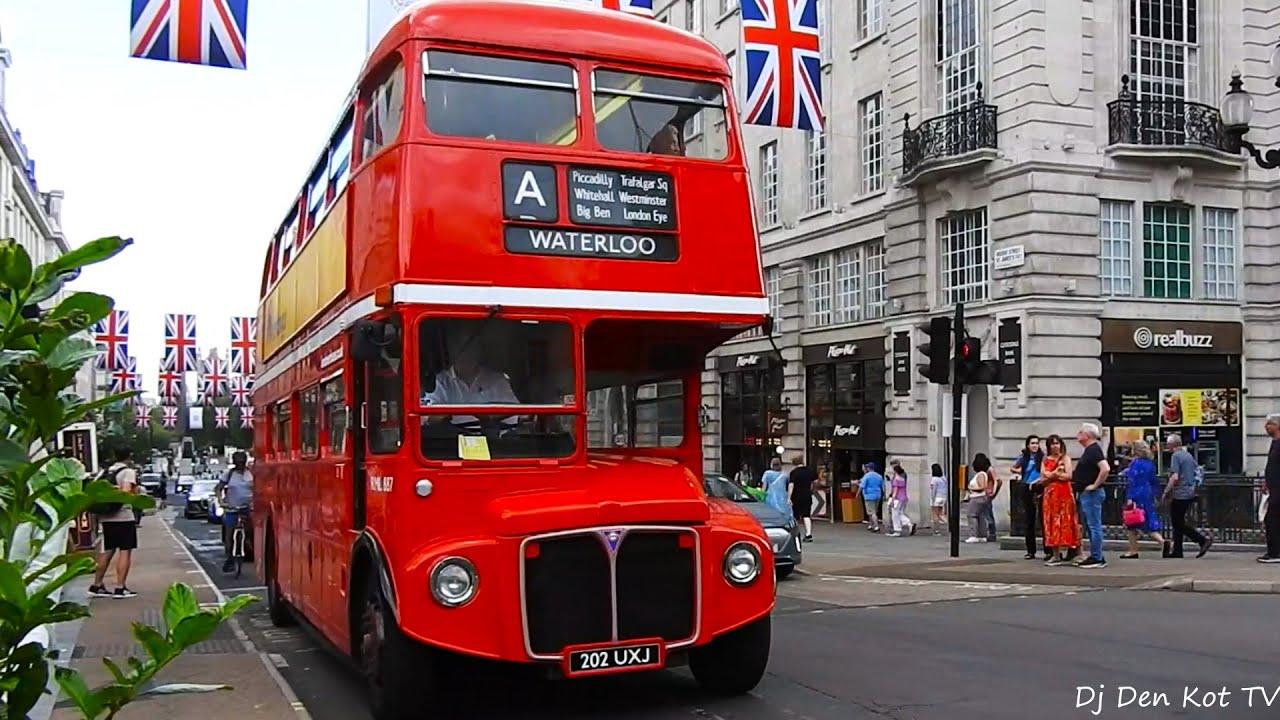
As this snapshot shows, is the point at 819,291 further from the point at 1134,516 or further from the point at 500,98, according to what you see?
the point at 500,98

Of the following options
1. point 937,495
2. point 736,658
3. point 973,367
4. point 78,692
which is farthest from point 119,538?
point 937,495

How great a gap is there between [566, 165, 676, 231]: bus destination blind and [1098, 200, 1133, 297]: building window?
19086 millimetres

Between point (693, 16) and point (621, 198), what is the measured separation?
32.9 m

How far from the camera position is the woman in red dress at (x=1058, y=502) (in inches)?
652

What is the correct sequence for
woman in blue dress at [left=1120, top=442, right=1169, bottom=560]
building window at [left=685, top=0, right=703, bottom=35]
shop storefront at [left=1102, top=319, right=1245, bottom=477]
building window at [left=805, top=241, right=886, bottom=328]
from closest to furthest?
1. woman in blue dress at [left=1120, top=442, right=1169, bottom=560]
2. shop storefront at [left=1102, top=319, right=1245, bottom=477]
3. building window at [left=805, top=241, right=886, bottom=328]
4. building window at [left=685, top=0, right=703, bottom=35]

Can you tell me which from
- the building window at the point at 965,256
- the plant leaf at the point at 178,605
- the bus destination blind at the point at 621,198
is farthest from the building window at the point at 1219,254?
the plant leaf at the point at 178,605

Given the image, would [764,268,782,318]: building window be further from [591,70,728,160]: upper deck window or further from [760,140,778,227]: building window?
[591,70,728,160]: upper deck window

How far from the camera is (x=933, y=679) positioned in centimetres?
873

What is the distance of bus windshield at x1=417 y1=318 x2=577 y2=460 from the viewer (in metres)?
7.59

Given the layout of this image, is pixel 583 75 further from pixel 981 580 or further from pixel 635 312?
pixel 981 580

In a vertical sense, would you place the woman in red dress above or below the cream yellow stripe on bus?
below

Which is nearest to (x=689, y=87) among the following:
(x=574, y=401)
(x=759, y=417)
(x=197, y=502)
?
(x=574, y=401)

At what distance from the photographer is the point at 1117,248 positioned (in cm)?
2522

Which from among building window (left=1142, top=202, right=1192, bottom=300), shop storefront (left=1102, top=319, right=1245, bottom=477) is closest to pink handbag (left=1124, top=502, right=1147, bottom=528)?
shop storefront (left=1102, top=319, right=1245, bottom=477)
